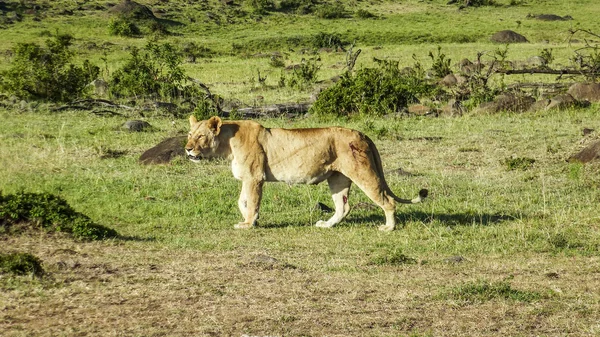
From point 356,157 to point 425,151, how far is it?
21.6 ft

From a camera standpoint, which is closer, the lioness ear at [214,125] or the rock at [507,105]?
the lioness ear at [214,125]

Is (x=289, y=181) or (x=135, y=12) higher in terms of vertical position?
(x=289, y=181)

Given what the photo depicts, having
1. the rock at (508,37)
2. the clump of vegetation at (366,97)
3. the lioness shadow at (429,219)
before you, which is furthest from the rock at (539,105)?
the rock at (508,37)

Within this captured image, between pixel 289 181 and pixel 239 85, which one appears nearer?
pixel 289 181

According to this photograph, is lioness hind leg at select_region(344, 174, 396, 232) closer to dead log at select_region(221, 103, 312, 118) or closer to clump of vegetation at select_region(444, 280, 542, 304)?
clump of vegetation at select_region(444, 280, 542, 304)

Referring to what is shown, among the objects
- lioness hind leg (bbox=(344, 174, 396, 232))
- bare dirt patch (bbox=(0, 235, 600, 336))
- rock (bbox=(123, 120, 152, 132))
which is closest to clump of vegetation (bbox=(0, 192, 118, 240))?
bare dirt patch (bbox=(0, 235, 600, 336))

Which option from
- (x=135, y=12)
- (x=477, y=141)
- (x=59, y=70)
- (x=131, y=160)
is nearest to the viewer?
(x=131, y=160)

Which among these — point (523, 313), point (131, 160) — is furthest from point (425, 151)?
point (523, 313)

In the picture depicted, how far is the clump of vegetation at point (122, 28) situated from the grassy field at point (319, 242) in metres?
24.3

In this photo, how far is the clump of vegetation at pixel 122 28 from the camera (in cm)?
4534

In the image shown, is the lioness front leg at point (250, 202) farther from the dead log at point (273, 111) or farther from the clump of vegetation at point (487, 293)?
the dead log at point (273, 111)

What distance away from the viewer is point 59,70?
920 inches

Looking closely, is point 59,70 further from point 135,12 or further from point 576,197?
point 135,12

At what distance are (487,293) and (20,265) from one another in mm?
4067
